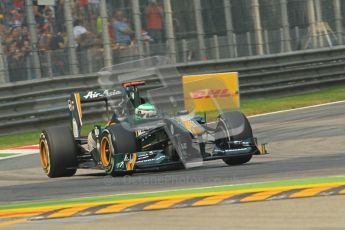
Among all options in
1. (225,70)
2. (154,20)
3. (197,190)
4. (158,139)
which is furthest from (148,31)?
(197,190)

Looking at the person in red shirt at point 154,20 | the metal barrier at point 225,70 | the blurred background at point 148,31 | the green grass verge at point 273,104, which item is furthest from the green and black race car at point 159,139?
the person in red shirt at point 154,20

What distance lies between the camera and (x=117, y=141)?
10.1 meters

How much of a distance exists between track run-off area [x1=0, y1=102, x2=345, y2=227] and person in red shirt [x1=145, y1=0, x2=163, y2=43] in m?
7.29

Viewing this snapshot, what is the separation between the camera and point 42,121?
18062 millimetres

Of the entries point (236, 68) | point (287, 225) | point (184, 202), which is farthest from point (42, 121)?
point (287, 225)

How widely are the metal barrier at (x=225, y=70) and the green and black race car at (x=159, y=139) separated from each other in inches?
279

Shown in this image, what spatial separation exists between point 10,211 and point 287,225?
3.13 metres

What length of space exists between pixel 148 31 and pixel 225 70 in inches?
94.3

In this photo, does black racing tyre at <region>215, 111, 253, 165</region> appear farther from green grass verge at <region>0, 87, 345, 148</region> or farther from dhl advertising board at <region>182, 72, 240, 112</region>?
green grass verge at <region>0, 87, 345, 148</region>

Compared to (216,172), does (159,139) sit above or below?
above

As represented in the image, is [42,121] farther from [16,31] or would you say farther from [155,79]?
[155,79]

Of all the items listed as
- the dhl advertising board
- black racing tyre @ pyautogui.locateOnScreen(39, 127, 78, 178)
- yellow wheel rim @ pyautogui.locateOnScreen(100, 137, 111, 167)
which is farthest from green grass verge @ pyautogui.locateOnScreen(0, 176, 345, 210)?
black racing tyre @ pyautogui.locateOnScreen(39, 127, 78, 178)

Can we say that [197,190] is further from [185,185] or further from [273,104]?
[273,104]

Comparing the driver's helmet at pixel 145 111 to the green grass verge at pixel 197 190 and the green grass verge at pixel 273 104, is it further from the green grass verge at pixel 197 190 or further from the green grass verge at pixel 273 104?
the green grass verge at pixel 273 104
